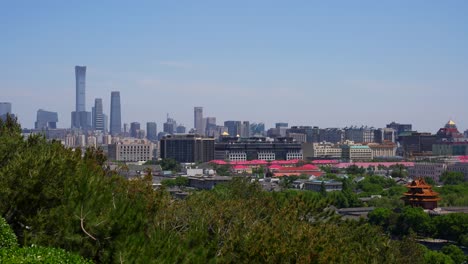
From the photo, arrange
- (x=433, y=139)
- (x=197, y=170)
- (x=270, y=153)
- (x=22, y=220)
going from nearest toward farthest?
(x=22, y=220)
(x=197, y=170)
(x=270, y=153)
(x=433, y=139)

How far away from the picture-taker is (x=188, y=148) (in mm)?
104312

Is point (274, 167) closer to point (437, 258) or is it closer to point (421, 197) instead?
point (421, 197)

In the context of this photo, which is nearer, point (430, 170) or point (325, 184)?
point (325, 184)

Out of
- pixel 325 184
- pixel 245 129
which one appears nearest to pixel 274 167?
pixel 325 184

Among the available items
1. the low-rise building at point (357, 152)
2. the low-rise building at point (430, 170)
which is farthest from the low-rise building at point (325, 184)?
the low-rise building at point (357, 152)

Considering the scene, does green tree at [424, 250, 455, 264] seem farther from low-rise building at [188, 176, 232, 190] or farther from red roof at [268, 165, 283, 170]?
→ red roof at [268, 165, 283, 170]

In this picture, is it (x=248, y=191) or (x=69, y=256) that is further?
(x=248, y=191)


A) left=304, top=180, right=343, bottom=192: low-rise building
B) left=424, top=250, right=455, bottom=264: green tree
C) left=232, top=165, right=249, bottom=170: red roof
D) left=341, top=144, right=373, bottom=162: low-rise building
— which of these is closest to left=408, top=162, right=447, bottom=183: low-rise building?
left=304, top=180, right=343, bottom=192: low-rise building

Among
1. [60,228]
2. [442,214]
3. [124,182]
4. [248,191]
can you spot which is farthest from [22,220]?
[442,214]

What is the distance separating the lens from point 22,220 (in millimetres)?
12352

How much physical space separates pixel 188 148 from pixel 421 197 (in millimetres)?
64021

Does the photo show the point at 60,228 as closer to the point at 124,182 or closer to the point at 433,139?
the point at 124,182

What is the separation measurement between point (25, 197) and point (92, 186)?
1289 mm

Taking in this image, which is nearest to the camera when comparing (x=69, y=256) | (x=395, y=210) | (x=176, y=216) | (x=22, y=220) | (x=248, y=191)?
(x=69, y=256)
